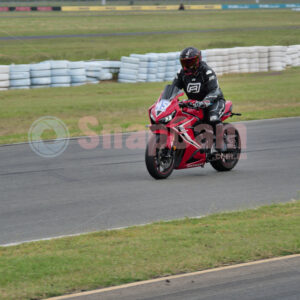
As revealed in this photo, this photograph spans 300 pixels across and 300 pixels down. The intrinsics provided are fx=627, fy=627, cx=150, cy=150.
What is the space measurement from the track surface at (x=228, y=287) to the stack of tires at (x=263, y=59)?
2378cm

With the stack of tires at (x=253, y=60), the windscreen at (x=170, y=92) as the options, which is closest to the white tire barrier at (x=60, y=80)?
the stack of tires at (x=253, y=60)

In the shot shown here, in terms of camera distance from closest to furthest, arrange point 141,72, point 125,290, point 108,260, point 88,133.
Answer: point 125,290 < point 108,260 < point 88,133 < point 141,72

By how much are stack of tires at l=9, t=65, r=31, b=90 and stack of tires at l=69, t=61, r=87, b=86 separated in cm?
191

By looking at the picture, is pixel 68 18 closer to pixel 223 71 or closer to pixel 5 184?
pixel 223 71

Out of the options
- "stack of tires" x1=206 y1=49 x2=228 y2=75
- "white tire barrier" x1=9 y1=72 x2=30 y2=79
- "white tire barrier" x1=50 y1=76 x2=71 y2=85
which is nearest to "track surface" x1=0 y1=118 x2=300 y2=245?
"white tire barrier" x1=9 y1=72 x2=30 y2=79

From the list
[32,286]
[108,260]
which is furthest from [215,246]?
[32,286]

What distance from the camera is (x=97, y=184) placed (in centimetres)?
1007

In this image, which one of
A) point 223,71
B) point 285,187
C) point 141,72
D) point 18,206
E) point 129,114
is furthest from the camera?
point 223,71

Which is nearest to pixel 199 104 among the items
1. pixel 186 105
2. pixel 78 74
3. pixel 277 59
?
pixel 186 105

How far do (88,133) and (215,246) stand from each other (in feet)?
31.3

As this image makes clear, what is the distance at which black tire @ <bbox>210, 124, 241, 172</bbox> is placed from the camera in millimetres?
10914

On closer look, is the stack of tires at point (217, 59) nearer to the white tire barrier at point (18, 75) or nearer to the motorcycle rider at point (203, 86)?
the white tire barrier at point (18, 75)

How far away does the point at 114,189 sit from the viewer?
9.70 metres

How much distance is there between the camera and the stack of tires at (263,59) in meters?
28.8
